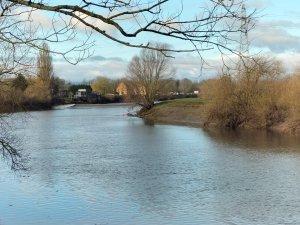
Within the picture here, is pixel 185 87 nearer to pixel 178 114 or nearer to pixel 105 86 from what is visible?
pixel 105 86

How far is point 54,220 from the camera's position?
31.3 ft

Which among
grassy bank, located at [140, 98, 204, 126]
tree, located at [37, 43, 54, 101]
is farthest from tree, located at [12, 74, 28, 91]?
grassy bank, located at [140, 98, 204, 126]

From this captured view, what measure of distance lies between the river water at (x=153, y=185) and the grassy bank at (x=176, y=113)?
17976mm

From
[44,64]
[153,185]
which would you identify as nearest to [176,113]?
[153,185]

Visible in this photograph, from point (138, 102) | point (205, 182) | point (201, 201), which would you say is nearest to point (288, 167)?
point (205, 182)

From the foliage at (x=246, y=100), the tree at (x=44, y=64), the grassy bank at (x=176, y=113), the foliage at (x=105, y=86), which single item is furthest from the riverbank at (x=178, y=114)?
the foliage at (x=105, y=86)

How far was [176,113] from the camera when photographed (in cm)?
4362

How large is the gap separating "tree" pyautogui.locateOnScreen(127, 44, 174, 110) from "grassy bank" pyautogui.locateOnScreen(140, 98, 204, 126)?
138cm

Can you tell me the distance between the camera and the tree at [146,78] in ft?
A: 155

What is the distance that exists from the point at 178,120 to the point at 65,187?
95.7 feet

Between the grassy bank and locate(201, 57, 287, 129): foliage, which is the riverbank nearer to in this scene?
the grassy bank

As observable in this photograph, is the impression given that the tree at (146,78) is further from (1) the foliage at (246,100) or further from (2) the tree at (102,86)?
(2) the tree at (102,86)

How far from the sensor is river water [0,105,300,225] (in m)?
9.75

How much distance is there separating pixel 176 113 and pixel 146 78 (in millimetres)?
6095
